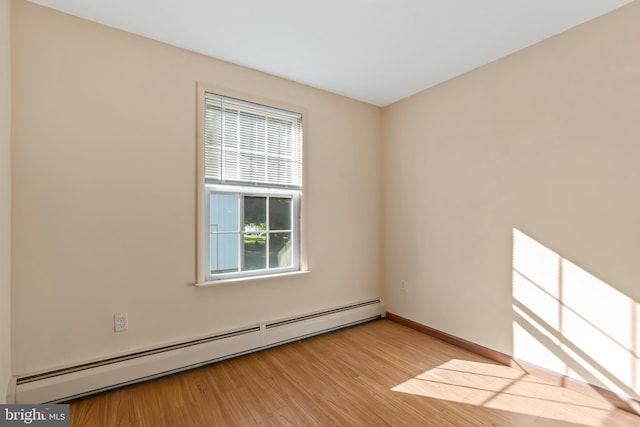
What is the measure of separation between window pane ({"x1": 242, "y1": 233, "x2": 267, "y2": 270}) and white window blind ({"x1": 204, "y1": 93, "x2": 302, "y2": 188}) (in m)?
0.51

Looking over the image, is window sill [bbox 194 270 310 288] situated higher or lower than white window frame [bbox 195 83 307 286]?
lower

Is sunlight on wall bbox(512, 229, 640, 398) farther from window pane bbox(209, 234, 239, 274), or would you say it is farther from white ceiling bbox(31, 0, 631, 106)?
window pane bbox(209, 234, 239, 274)

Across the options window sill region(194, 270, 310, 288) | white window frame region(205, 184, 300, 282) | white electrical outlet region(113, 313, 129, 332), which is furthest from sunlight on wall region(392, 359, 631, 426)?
white electrical outlet region(113, 313, 129, 332)

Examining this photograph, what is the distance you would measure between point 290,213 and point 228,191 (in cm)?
68

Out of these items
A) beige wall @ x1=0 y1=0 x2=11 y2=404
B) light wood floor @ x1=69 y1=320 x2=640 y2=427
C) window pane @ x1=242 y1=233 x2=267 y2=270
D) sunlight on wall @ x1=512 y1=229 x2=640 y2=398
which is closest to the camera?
beige wall @ x1=0 y1=0 x2=11 y2=404

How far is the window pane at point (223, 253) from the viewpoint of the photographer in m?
2.59

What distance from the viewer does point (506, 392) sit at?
2.10m

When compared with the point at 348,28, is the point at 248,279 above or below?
below

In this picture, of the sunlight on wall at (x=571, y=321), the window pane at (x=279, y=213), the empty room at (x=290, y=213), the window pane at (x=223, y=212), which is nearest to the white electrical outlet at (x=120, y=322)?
the empty room at (x=290, y=213)

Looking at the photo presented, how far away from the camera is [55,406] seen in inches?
69.5

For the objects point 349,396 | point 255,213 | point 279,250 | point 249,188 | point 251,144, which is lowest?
point 349,396

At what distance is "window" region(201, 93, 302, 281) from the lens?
2.59 m

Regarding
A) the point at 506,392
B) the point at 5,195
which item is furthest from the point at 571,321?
the point at 5,195

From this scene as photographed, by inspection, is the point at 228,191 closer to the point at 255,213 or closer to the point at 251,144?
the point at 255,213
